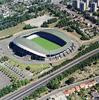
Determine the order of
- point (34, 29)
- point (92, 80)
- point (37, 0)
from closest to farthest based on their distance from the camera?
point (92, 80) → point (34, 29) → point (37, 0)

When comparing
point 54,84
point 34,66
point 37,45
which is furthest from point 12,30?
point 54,84

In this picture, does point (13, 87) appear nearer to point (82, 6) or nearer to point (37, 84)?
point (37, 84)

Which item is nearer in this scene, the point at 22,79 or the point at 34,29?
the point at 22,79

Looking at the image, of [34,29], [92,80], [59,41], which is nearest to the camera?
[92,80]

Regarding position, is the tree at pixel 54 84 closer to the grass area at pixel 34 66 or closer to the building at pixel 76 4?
the grass area at pixel 34 66

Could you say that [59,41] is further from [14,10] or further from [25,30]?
[14,10]

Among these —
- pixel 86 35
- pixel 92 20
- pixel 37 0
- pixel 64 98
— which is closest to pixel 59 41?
pixel 86 35
